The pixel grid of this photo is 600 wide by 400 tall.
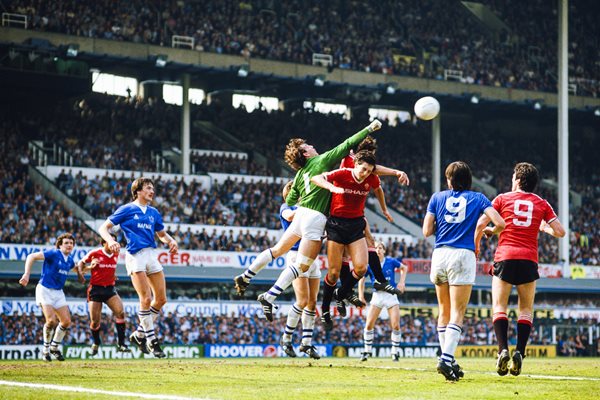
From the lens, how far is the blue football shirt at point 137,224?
18.7m

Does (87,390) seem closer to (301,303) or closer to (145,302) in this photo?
(145,302)

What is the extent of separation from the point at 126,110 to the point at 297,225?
3752 centimetres

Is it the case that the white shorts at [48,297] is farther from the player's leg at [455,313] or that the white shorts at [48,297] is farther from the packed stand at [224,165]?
the packed stand at [224,165]

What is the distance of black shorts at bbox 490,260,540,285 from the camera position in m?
14.4

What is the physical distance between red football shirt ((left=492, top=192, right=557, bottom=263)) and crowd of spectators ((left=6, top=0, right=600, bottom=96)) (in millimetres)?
36560

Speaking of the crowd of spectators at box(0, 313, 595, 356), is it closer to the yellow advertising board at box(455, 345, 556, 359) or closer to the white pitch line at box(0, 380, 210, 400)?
the yellow advertising board at box(455, 345, 556, 359)

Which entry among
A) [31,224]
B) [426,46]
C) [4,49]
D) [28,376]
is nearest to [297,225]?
[28,376]

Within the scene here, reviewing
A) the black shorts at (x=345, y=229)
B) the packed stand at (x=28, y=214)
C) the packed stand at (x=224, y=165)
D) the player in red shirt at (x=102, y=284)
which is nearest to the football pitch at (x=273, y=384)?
the black shorts at (x=345, y=229)

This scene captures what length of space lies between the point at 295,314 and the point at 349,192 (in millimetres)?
2950

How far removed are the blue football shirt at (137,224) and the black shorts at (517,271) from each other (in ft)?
23.4

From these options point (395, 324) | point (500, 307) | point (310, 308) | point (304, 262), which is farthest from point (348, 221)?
point (395, 324)

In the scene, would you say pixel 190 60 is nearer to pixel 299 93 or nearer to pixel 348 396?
pixel 299 93

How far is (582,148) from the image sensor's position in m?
68.6

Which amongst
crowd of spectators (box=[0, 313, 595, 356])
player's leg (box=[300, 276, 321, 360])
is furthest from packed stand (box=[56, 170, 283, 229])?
player's leg (box=[300, 276, 321, 360])
